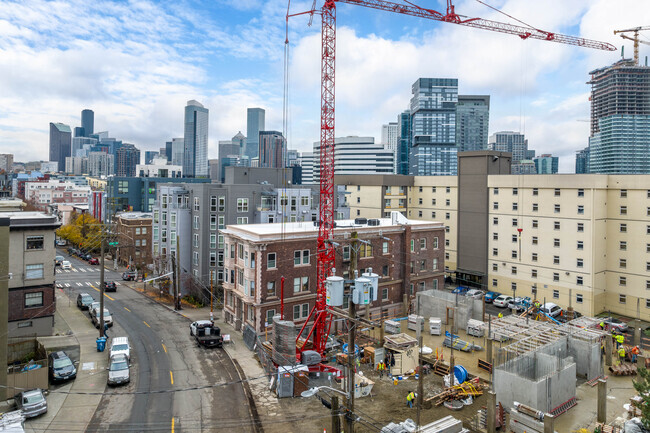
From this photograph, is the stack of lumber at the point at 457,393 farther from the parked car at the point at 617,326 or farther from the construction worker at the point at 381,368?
the parked car at the point at 617,326

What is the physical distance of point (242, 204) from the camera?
185 feet

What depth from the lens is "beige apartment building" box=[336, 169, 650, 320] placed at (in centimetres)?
4903

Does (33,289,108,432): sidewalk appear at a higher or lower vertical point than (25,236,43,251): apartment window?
lower

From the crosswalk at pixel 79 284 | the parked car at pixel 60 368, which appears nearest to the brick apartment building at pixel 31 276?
the parked car at pixel 60 368

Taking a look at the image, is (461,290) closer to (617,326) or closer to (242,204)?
(617,326)

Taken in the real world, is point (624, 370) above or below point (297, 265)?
below

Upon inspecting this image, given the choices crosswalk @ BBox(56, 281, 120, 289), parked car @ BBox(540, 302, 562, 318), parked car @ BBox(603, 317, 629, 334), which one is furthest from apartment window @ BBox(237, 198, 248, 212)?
parked car @ BBox(603, 317, 629, 334)

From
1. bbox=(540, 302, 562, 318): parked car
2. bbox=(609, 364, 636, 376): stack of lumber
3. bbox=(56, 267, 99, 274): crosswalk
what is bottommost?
bbox=(609, 364, 636, 376): stack of lumber

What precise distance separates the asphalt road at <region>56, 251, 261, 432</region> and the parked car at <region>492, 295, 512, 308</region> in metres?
35.2

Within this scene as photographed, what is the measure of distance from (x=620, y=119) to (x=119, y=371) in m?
169

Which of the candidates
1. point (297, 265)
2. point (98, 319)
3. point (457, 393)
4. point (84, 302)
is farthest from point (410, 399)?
point (84, 302)

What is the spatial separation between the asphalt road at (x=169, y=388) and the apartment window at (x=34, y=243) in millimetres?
10504

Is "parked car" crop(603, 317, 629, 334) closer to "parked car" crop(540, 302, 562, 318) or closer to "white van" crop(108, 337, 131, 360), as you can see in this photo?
"parked car" crop(540, 302, 562, 318)

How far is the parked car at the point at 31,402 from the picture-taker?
2383 centimetres
